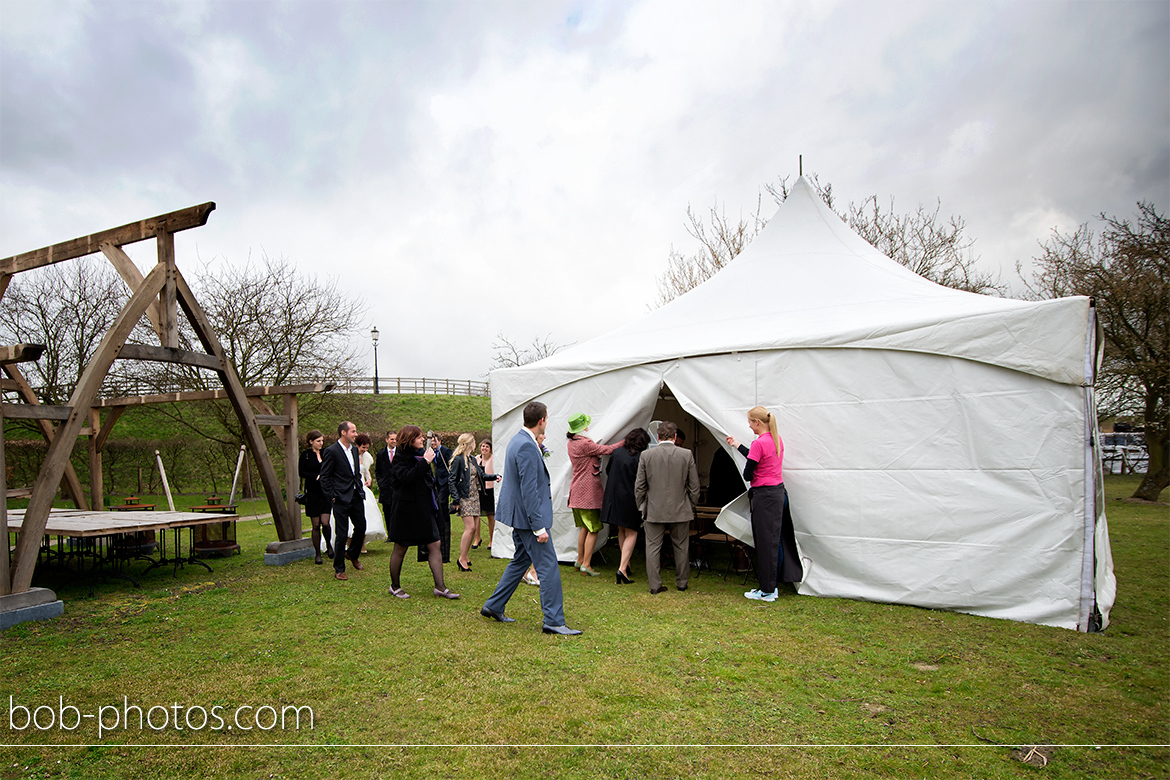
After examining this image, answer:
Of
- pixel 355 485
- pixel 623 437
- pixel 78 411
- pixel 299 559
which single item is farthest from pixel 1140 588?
pixel 78 411

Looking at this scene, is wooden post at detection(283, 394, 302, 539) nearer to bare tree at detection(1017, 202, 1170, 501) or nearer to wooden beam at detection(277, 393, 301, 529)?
wooden beam at detection(277, 393, 301, 529)

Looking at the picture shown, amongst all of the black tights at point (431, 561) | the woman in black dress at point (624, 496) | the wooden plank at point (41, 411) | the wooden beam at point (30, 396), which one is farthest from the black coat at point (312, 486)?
the woman in black dress at point (624, 496)

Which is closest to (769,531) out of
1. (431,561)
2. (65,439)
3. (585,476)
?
(585,476)

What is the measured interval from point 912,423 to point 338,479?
5673mm

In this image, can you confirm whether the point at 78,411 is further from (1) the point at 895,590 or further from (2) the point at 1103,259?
(2) the point at 1103,259

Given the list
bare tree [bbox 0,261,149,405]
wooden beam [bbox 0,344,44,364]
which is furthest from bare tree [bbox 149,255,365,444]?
wooden beam [bbox 0,344,44,364]

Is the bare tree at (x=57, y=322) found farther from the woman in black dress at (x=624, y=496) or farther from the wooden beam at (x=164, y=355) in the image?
the woman in black dress at (x=624, y=496)

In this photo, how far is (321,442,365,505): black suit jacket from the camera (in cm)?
720

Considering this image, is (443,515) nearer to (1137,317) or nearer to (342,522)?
(342,522)

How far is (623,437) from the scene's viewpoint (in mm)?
7414

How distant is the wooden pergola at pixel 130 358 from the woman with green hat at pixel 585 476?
11.9ft

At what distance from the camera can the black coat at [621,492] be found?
655cm

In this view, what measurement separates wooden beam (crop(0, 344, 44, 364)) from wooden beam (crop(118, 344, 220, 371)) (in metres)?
0.81

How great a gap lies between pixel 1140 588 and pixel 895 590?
104 inches
